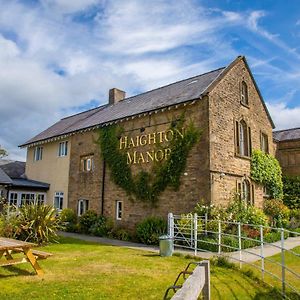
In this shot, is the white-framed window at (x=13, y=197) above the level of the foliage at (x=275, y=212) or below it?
above

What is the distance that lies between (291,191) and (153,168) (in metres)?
13.1

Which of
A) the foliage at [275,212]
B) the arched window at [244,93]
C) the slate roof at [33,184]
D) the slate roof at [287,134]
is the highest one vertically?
the arched window at [244,93]

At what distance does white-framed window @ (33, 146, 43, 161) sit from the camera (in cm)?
2894

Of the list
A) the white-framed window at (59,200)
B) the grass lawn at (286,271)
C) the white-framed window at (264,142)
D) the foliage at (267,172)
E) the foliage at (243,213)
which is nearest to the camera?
the grass lawn at (286,271)

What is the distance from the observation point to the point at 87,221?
2108 cm

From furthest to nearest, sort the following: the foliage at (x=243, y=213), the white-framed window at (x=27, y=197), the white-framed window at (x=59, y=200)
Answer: the white-framed window at (x=27, y=197) → the white-framed window at (x=59, y=200) → the foliage at (x=243, y=213)

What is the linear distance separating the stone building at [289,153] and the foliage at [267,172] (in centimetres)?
434

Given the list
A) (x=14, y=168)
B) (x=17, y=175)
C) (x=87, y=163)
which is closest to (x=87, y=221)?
(x=87, y=163)

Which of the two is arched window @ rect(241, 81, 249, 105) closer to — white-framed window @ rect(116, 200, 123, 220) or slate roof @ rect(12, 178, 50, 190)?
white-framed window @ rect(116, 200, 123, 220)

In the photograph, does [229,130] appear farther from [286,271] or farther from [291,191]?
[291,191]

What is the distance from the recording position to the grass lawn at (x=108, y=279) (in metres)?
7.53

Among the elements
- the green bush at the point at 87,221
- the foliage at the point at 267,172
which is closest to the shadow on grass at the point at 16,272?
the green bush at the point at 87,221

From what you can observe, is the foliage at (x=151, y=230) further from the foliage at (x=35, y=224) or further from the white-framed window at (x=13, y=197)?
the white-framed window at (x=13, y=197)

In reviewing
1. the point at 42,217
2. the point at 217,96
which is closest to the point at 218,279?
the point at 42,217
